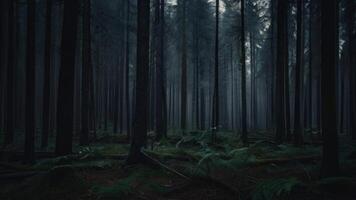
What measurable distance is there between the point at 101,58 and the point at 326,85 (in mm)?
20548

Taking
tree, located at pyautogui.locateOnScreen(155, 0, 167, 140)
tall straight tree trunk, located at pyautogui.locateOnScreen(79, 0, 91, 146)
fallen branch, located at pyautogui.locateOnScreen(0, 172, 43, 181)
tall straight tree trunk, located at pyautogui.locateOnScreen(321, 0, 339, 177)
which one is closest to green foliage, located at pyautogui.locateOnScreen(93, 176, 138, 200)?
fallen branch, located at pyautogui.locateOnScreen(0, 172, 43, 181)

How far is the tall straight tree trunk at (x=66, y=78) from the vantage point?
7.18 m

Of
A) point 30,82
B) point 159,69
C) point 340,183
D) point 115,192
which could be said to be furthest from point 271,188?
point 159,69

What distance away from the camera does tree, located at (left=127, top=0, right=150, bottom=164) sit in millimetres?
7828

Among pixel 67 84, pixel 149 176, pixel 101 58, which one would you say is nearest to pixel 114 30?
pixel 101 58

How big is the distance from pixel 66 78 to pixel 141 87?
2.22 m

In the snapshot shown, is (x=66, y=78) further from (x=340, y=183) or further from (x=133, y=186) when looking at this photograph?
(x=340, y=183)

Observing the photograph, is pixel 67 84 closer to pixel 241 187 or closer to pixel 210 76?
pixel 241 187

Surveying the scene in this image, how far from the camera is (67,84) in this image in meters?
7.24

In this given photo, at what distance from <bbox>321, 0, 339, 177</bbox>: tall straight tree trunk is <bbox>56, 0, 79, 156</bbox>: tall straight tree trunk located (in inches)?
253

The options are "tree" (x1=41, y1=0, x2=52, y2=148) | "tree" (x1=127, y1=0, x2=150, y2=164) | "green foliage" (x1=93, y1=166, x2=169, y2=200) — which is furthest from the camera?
"tree" (x1=41, y1=0, x2=52, y2=148)

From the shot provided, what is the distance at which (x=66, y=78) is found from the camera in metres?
7.21

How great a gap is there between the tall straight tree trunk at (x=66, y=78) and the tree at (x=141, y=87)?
192cm

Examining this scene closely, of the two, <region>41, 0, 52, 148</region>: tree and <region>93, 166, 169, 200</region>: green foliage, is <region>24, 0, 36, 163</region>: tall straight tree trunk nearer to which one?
<region>41, 0, 52, 148</region>: tree
